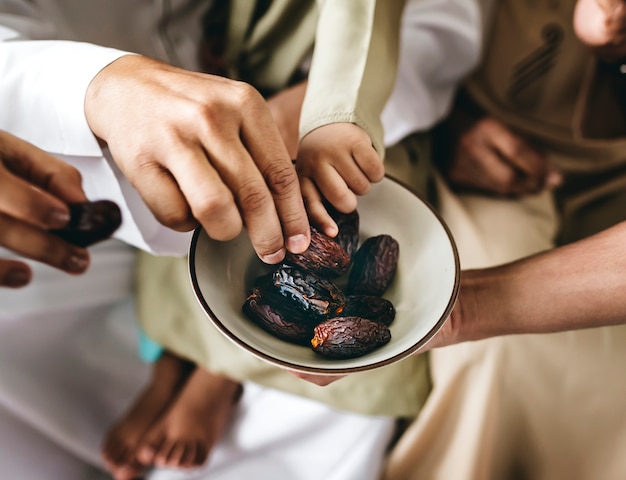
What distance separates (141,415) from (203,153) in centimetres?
56

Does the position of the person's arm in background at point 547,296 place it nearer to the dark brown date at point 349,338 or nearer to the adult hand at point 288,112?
the dark brown date at point 349,338

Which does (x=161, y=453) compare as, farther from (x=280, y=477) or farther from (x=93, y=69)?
(x=93, y=69)

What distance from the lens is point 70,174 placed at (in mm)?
490

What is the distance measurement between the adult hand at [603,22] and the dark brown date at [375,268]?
30cm

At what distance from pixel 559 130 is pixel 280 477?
585mm

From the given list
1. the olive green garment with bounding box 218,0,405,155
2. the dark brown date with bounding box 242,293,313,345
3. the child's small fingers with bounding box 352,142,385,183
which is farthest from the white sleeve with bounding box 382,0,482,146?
the dark brown date with bounding box 242,293,313,345

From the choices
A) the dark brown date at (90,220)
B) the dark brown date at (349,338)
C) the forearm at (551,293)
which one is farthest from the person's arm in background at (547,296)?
the dark brown date at (90,220)

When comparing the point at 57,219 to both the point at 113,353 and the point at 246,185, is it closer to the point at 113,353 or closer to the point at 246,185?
the point at 246,185

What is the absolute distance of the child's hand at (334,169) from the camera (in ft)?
1.38

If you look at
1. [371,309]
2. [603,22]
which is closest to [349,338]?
[371,309]

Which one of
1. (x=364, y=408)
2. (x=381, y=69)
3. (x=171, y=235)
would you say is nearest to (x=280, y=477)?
(x=364, y=408)

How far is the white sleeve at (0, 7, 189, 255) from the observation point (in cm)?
43

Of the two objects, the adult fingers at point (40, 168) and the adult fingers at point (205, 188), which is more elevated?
the adult fingers at point (205, 188)

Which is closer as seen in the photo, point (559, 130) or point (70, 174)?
point (70, 174)
